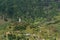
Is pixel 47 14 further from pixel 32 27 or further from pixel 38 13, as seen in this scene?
pixel 32 27

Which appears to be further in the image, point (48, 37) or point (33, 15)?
point (33, 15)

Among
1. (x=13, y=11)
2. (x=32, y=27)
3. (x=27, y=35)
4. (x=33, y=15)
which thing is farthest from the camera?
(x=13, y=11)

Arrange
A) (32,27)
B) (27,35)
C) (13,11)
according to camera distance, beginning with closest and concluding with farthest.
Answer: (27,35)
(32,27)
(13,11)

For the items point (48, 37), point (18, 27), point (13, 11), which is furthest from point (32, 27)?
point (13, 11)

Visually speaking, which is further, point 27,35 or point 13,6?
point 13,6

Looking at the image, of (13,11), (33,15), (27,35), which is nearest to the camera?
(27,35)

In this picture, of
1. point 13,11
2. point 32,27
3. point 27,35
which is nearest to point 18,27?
point 32,27

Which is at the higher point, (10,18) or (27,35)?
(27,35)

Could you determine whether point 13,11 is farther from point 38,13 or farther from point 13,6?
point 38,13

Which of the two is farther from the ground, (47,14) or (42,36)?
(42,36)
